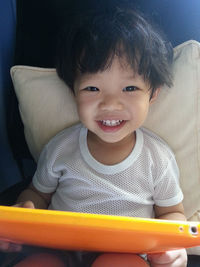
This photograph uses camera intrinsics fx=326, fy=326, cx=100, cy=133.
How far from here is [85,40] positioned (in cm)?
70

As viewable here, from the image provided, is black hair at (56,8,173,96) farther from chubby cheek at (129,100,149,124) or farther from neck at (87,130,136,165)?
neck at (87,130,136,165)

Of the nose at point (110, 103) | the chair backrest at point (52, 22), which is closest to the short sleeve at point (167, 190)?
the nose at point (110, 103)

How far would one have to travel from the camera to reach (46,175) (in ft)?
2.79

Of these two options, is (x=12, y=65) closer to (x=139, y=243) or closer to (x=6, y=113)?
(x=6, y=113)

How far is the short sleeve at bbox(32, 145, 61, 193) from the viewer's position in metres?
0.84

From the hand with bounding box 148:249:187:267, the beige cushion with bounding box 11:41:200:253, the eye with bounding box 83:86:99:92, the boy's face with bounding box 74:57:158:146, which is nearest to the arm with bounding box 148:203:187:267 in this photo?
the hand with bounding box 148:249:187:267

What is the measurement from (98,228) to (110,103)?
0.96 ft

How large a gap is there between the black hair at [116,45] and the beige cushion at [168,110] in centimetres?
7

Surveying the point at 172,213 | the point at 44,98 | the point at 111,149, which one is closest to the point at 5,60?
the point at 44,98

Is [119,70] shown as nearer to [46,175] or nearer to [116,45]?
[116,45]

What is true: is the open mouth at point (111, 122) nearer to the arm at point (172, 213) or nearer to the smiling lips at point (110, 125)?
the smiling lips at point (110, 125)

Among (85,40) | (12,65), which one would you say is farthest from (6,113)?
(85,40)

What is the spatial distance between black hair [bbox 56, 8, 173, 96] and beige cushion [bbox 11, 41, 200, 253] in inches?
2.7

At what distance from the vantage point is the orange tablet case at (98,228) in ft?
1.57
